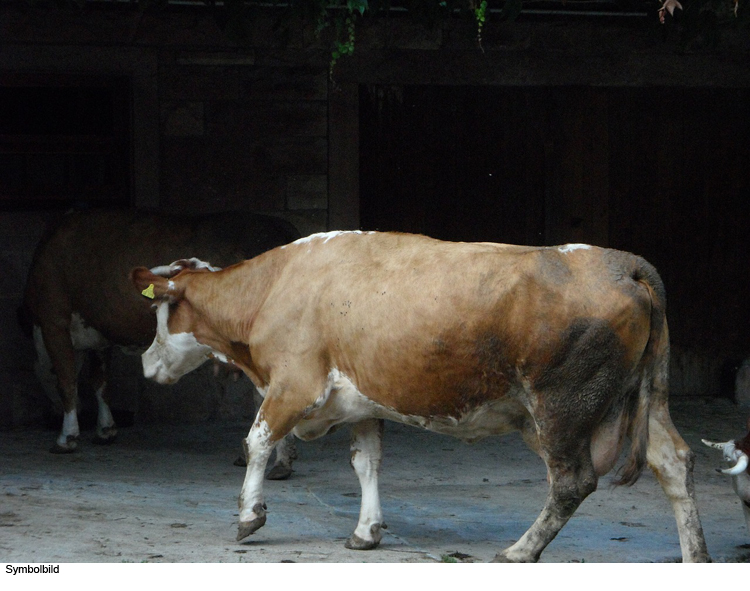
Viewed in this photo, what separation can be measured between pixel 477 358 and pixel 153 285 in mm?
1911

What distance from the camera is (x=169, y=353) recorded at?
5824 mm

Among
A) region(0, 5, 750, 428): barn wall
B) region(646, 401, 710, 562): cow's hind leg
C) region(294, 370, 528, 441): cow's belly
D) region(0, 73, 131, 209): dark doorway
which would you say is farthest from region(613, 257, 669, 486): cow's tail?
region(0, 73, 131, 209): dark doorway

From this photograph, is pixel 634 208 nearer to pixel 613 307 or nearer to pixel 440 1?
pixel 440 1

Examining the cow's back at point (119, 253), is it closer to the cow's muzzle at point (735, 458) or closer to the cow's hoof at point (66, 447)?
the cow's hoof at point (66, 447)

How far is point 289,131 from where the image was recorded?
8.79 meters

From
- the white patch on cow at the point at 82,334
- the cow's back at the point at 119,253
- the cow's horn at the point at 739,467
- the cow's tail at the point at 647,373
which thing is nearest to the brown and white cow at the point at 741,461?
the cow's horn at the point at 739,467

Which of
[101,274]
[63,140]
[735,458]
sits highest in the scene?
[63,140]

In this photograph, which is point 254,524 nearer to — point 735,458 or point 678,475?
point 678,475

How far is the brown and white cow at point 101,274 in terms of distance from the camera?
25.0ft

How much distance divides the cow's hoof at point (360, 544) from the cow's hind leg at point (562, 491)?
744 millimetres

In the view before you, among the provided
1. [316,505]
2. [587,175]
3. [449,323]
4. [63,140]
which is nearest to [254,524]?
[316,505]

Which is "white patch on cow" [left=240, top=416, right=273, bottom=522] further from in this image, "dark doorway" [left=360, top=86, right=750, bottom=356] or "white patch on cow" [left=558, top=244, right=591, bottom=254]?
"dark doorway" [left=360, top=86, right=750, bottom=356]

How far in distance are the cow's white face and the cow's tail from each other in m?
2.21

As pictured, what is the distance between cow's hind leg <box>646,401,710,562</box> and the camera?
464 cm
